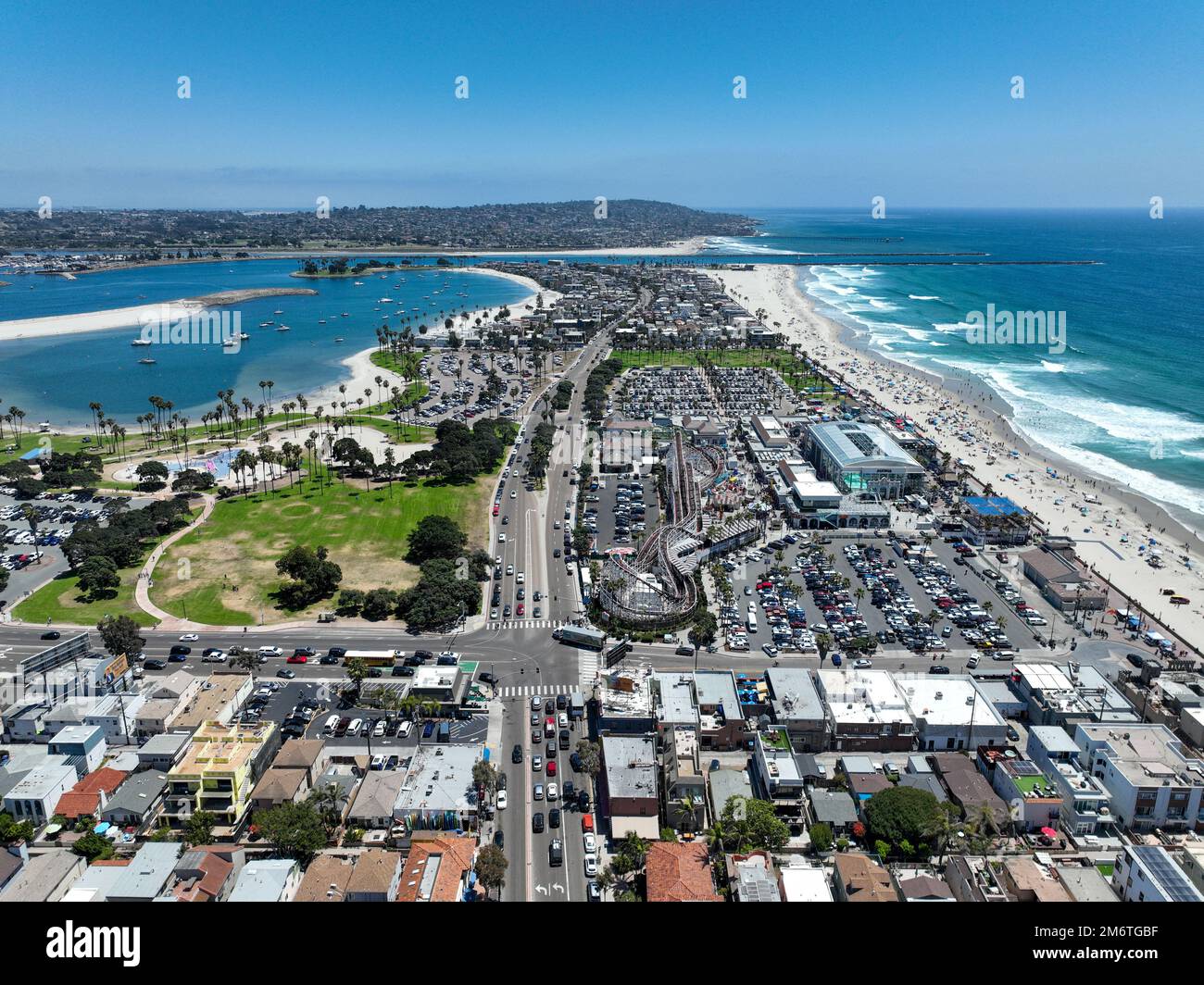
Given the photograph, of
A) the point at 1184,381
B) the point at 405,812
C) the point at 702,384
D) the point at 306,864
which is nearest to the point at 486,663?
the point at 405,812

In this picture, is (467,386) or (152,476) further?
(467,386)

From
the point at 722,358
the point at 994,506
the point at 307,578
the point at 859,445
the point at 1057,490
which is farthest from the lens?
the point at 722,358

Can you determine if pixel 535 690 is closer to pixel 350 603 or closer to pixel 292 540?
pixel 350 603

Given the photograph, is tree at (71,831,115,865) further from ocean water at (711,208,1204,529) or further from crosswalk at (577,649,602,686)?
ocean water at (711,208,1204,529)

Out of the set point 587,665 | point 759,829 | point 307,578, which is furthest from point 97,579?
point 759,829

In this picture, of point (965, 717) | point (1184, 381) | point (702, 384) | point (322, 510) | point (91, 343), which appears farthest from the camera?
point (91, 343)

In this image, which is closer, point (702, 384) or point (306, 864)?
point (306, 864)

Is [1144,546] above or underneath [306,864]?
above
